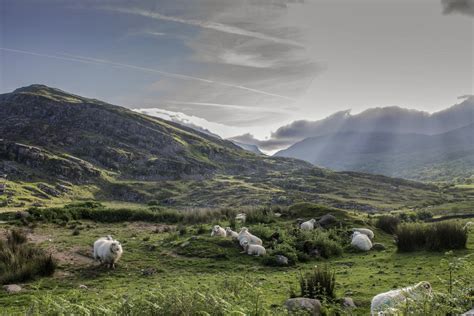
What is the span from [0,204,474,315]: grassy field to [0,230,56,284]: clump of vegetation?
59 centimetres

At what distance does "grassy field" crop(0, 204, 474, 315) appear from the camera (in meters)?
11.7

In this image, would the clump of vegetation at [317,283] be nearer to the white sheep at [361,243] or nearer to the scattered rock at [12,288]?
the scattered rock at [12,288]

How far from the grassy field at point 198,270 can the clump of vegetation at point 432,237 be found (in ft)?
2.54

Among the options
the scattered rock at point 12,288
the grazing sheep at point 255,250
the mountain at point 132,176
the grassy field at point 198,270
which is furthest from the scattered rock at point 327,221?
the mountain at point 132,176

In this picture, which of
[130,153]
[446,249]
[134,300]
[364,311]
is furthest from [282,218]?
[130,153]

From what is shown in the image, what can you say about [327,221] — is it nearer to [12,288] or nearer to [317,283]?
[317,283]

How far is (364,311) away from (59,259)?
16020mm

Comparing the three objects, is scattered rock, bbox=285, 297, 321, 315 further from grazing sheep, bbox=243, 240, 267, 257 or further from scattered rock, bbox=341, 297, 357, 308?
grazing sheep, bbox=243, 240, 267, 257

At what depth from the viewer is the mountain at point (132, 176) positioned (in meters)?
106

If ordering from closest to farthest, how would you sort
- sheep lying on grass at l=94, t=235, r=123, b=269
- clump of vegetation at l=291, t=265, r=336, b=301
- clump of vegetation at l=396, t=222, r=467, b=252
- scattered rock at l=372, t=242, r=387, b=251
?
clump of vegetation at l=291, t=265, r=336, b=301 < sheep lying on grass at l=94, t=235, r=123, b=269 < clump of vegetation at l=396, t=222, r=467, b=252 < scattered rock at l=372, t=242, r=387, b=251

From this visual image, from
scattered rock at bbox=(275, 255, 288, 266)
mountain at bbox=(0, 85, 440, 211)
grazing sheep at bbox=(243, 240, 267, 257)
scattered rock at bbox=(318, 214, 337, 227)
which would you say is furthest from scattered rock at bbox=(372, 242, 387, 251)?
mountain at bbox=(0, 85, 440, 211)

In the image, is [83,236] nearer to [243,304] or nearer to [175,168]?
[243,304]

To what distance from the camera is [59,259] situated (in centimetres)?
1789

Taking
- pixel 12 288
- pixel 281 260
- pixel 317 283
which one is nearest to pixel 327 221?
pixel 281 260
